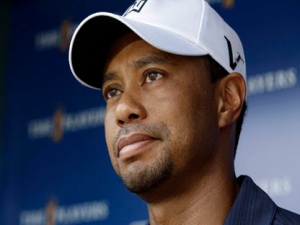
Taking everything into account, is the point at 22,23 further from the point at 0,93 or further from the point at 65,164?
the point at 65,164

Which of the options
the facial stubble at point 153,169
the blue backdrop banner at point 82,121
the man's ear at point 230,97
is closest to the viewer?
the facial stubble at point 153,169

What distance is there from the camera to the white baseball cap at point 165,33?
164cm

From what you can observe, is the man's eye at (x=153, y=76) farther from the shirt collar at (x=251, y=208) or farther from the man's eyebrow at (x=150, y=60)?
the shirt collar at (x=251, y=208)

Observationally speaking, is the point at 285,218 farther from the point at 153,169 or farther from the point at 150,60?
the point at 150,60

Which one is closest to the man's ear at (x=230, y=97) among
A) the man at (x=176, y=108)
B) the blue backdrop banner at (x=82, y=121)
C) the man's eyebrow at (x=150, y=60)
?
the man at (x=176, y=108)

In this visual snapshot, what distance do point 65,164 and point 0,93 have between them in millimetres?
358

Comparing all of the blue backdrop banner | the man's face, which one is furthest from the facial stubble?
the blue backdrop banner

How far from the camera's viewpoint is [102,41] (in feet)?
5.70

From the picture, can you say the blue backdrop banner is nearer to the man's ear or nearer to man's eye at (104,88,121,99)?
the man's ear

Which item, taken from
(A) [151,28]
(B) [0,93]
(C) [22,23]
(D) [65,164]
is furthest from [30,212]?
(A) [151,28]

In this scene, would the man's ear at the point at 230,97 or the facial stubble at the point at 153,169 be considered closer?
the facial stubble at the point at 153,169

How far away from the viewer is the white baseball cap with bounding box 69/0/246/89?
1.64m

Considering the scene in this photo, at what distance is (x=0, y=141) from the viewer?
9.67ft

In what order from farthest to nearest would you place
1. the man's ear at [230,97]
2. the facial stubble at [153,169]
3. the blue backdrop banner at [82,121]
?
the blue backdrop banner at [82,121] < the man's ear at [230,97] < the facial stubble at [153,169]
